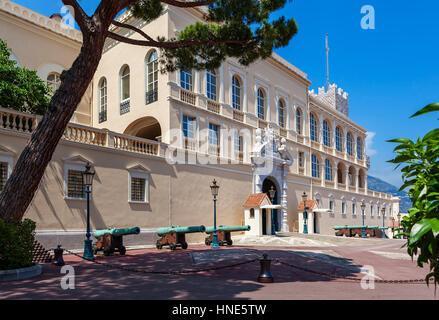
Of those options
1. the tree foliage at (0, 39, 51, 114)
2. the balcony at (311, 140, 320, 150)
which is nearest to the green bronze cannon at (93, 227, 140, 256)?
the tree foliage at (0, 39, 51, 114)

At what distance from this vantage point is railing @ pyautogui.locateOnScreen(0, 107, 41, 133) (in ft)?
44.8

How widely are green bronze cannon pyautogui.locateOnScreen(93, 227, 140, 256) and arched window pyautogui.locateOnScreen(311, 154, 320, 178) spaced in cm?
2353

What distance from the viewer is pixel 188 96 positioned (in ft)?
72.0

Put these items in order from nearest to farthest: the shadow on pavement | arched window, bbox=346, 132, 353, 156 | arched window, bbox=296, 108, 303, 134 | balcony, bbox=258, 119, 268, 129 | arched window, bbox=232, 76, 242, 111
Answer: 1. the shadow on pavement
2. arched window, bbox=232, 76, 242, 111
3. balcony, bbox=258, 119, 268, 129
4. arched window, bbox=296, 108, 303, 134
5. arched window, bbox=346, 132, 353, 156

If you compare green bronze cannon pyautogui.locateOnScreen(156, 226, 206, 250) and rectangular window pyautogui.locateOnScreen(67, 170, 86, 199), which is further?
green bronze cannon pyautogui.locateOnScreen(156, 226, 206, 250)

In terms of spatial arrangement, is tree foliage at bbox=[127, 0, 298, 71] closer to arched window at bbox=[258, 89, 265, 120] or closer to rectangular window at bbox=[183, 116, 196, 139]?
rectangular window at bbox=[183, 116, 196, 139]

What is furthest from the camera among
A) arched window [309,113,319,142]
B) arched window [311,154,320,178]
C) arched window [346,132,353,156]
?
arched window [346,132,353,156]

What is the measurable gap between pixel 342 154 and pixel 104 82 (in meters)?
25.9

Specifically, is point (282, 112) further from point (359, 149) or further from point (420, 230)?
point (420, 230)

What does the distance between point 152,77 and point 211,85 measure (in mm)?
3803

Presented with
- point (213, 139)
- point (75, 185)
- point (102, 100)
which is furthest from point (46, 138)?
point (102, 100)

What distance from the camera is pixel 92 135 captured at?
1661cm

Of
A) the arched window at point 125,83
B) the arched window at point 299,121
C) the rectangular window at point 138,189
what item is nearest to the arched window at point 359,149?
the arched window at point 299,121

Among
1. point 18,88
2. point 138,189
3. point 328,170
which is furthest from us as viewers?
point 328,170
